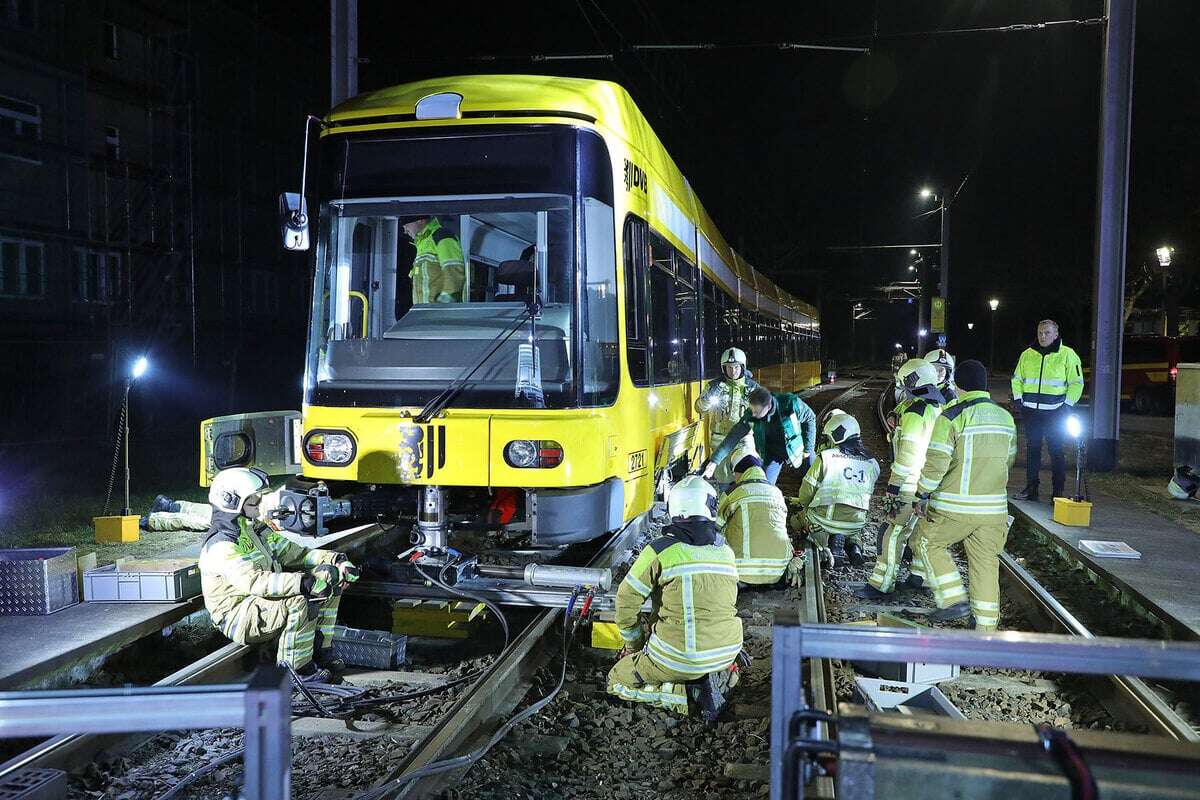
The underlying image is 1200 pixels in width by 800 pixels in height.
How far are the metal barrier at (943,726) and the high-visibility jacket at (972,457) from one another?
147 inches

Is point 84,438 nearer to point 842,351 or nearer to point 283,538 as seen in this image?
point 283,538

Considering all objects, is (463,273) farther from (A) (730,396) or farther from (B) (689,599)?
(A) (730,396)

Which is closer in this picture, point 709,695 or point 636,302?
point 709,695

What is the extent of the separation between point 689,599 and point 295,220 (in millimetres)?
3385

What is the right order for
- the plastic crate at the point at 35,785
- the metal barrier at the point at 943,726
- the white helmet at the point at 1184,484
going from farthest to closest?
the white helmet at the point at 1184,484 < the plastic crate at the point at 35,785 < the metal barrier at the point at 943,726

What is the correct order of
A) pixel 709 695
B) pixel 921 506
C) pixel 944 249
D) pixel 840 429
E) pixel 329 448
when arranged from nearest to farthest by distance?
pixel 709 695 < pixel 329 448 < pixel 921 506 < pixel 840 429 < pixel 944 249

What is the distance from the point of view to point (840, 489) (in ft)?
25.5

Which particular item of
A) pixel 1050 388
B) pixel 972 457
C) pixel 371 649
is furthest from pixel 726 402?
pixel 371 649

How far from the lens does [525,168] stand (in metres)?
5.75

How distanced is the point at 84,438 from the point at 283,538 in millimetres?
18001

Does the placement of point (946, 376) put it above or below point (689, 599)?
above

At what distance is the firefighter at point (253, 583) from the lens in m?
5.11

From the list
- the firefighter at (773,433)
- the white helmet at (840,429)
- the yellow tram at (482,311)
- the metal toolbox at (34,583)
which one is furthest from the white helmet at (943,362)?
the metal toolbox at (34,583)

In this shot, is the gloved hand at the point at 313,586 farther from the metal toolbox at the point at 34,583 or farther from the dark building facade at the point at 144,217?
the dark building facade at the point at 144,217
